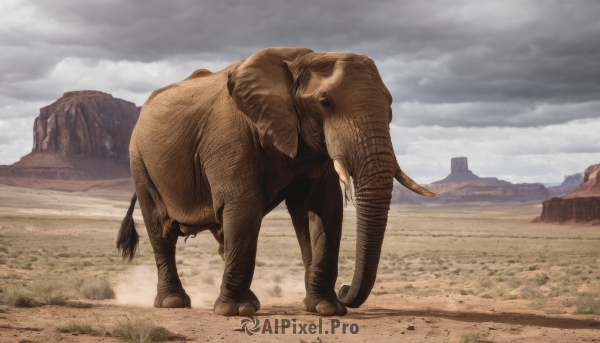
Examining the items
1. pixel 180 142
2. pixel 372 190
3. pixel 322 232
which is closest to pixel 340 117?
pixel 372 190

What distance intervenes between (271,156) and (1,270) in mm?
13918

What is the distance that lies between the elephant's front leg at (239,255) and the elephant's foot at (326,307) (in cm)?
90

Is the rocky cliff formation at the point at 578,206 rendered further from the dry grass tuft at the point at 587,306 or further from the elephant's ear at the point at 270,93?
the elephant's ear at the point at 270,93

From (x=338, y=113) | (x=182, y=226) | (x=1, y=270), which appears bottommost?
(x=1, y=270)

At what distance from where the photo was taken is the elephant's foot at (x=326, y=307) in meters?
10.6

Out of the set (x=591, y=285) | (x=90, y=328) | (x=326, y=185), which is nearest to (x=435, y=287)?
(x=591, y=285)

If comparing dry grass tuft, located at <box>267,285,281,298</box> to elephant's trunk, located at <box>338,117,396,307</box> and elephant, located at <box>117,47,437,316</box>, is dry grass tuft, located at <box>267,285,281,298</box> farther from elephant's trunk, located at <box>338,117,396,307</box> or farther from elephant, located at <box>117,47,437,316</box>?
elephant's trunk, located at <box>338,117,396,307</box>

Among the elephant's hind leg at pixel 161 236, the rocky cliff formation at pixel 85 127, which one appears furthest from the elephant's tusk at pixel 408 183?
the rocky cliff formation at pixel 85 127

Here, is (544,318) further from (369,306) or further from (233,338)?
(233,338)

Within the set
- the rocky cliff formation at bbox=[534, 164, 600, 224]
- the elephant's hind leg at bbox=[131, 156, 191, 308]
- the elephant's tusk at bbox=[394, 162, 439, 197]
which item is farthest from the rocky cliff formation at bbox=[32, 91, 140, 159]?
the elephant's tusk at bbox=[394, 162, 439, 197]

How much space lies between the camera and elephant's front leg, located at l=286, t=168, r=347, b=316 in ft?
34.3

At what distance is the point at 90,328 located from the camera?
8.95 m

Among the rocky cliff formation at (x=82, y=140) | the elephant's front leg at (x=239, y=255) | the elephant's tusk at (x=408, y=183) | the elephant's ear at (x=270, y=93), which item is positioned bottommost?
the elephant's front leg at (x=239, y=255)

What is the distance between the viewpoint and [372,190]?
27.8ft
